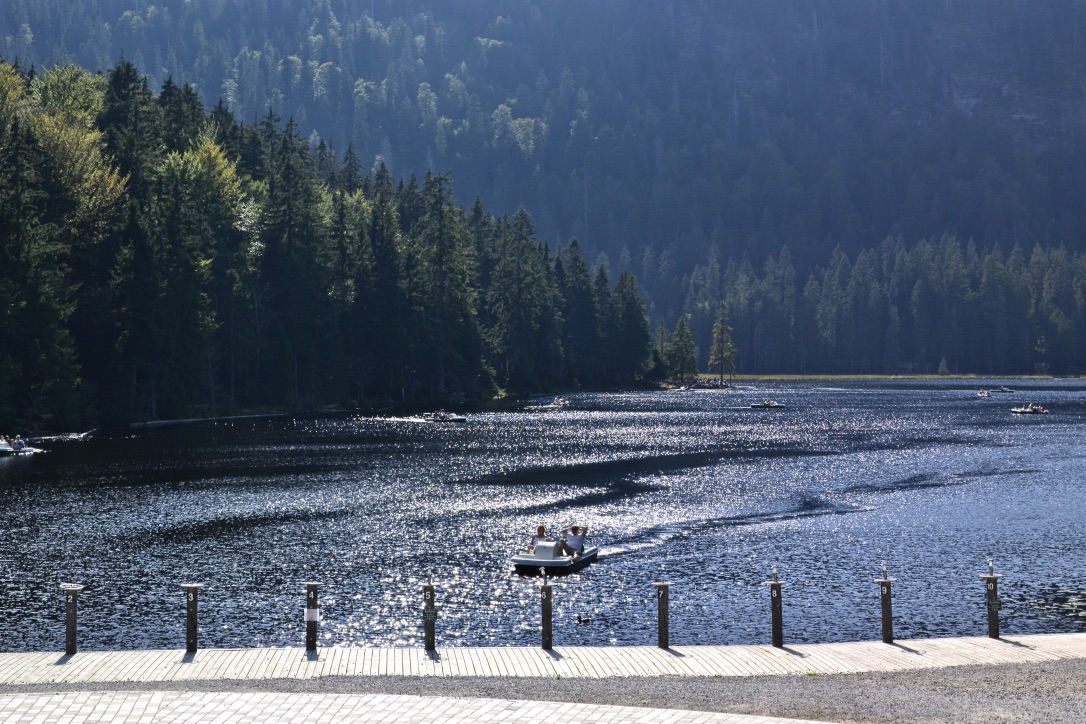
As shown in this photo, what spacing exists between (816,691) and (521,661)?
743 centimetres

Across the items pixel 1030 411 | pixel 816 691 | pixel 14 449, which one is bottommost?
pixel 816 691

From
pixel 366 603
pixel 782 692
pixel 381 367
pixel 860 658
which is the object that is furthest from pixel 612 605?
pixel 381 367

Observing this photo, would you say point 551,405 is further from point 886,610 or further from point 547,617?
point 547,617

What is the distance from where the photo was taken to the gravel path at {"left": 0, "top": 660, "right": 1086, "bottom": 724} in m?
22.9

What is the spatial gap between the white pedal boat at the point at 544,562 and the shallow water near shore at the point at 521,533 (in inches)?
27.2

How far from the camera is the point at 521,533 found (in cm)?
5750

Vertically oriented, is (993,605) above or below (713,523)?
above

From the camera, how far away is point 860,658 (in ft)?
95.2

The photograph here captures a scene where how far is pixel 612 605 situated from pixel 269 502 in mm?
31248

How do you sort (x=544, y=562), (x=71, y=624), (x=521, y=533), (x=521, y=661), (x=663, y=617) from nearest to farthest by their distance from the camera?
(x=521, y=661) < (x=71, y=624) < (x=663, y=617) < (x=544, y=562) < (x=521, y=533)

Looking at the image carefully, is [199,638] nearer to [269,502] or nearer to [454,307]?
[269,502]

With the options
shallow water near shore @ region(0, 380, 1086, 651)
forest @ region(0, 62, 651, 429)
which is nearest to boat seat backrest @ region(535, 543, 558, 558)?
shallow water near shore @ region(0, 380, 1086, 651)

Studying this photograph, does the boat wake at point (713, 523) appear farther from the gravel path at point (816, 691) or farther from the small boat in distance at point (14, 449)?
the small boat in distance at point (14, 449)

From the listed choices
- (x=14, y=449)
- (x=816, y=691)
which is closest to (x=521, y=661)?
(x=816, y=691)
